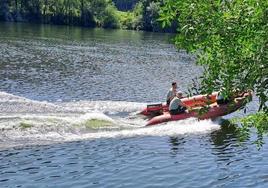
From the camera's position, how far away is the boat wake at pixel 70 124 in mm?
20234

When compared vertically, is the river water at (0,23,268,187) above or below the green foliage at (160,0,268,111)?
below

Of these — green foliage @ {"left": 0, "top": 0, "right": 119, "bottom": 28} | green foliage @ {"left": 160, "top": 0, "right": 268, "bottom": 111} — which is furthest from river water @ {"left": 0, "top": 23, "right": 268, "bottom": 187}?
green foliage @ {"left": 0, "top": 0, "right": 119, "bottom": 28}

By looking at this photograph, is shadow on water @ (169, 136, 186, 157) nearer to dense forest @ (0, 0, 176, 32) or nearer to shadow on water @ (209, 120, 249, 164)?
shadow on water @ (209, 120, 249, 164)

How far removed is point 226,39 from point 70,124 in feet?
48.3

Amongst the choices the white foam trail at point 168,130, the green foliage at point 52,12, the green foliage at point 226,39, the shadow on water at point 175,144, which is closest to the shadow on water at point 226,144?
the white foam trail at point 168,130

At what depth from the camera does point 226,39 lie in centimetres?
840

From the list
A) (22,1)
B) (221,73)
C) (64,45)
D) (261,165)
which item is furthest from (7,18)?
(221,73)

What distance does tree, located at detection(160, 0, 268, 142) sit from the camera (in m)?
7.86

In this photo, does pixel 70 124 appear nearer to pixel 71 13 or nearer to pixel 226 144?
pixel 226 144

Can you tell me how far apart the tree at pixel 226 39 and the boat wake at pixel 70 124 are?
40.2 ft

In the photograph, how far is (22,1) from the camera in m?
129

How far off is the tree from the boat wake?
482 inches

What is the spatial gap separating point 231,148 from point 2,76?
78.6 feet

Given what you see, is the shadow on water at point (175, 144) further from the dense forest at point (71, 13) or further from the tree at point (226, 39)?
the dense forest at point (71, 13)
